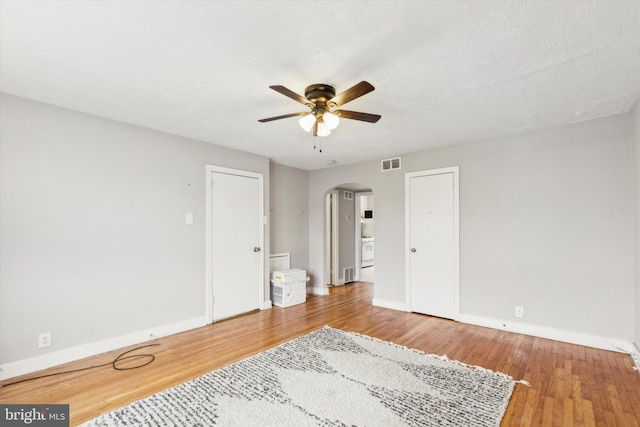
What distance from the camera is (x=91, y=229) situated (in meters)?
2.95

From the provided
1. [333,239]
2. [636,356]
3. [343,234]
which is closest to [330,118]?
[636,356]

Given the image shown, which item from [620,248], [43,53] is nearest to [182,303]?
[43,53]

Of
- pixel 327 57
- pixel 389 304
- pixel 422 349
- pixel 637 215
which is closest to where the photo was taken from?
pixel 327 57

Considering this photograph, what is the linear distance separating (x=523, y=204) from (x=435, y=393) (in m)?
2.53

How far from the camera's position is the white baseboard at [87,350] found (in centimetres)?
249

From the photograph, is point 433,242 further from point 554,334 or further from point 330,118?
point 330,118

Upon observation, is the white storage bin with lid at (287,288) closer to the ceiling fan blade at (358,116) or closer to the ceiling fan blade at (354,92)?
the ceiling fan blade at (358,116)

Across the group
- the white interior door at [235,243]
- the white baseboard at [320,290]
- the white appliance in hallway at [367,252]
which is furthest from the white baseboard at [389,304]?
the white appliance in hallway at [367,252]

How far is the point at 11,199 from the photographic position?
2516 mm

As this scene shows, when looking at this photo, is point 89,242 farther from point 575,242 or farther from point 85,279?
point 575,242

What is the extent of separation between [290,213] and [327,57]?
12.1 ft

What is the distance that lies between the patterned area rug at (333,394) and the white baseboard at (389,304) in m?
1.57

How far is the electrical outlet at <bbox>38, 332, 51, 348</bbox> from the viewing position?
2625 mm

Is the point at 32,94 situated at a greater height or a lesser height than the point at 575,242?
greater
